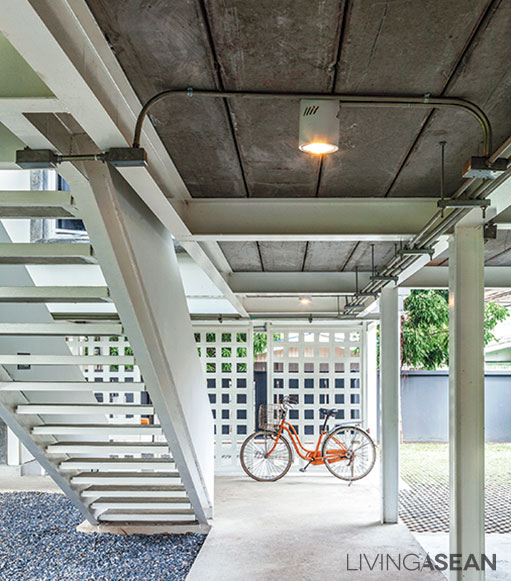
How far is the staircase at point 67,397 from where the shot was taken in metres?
3.00

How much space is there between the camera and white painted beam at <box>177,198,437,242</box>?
10.7 feet

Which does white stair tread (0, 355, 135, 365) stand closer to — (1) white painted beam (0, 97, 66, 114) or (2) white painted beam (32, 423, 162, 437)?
(2) white painted beam (32, 423, 162, 437)

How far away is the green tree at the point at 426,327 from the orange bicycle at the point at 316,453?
5.47 meters

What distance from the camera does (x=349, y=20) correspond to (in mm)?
1571

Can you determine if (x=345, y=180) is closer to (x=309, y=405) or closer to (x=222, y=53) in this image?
(x=222, y=53)

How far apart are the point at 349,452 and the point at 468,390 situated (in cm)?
480

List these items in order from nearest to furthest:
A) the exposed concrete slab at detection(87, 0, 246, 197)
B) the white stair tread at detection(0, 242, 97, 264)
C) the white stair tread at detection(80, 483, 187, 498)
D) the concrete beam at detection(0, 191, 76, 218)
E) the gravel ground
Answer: the exposed concrete slab at detection(87, 0, 246, 197)
the concrete beam at detection(0, 191, 76, 218)
the white stair tread at detection(0, 242, 97, 264)
the gravel ground
the white stair tread at detection(80, 483, 187, 498)


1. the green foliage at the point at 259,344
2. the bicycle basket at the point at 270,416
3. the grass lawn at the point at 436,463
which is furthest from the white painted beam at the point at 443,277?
the green foliage at the point at 259,344

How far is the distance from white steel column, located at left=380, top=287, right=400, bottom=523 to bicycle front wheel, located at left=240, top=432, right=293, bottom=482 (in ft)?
8.20

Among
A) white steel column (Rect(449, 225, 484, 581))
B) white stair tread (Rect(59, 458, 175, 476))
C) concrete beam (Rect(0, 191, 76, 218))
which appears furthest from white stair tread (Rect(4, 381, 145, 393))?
white steel column (Rect(449, 225, 484, 581))

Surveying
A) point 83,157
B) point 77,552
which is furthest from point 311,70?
point 77,552

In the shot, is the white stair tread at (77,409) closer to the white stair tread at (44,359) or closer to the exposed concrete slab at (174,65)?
the white stair tread at (44,359)

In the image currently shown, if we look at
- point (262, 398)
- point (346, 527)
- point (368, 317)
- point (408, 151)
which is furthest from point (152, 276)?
point (262, 398)

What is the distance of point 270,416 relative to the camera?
8383 mm
